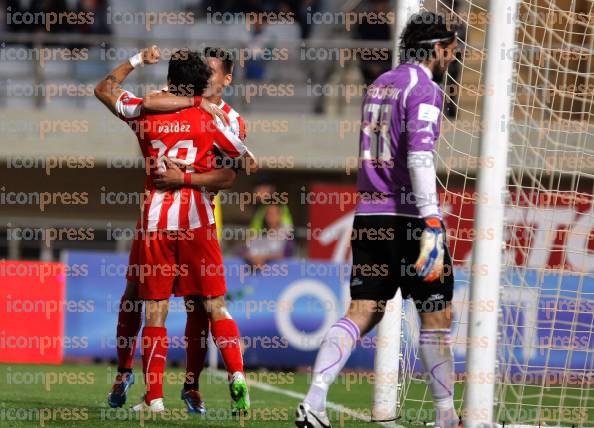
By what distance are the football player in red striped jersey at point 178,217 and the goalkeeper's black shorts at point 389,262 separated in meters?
1.31

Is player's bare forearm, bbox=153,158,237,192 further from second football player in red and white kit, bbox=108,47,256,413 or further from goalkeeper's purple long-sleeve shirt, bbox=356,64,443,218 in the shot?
goalkeeper's purple long-sleeve shirt, bbox=356,64,443,218

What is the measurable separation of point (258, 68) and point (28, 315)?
6.42m

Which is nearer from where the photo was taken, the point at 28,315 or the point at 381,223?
Answer: the point at 381,223

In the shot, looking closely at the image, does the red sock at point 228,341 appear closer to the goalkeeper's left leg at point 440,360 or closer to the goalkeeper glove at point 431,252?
the goalkeeper's left leg at point 440,360

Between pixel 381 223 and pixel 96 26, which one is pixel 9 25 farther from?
pixel 381 223

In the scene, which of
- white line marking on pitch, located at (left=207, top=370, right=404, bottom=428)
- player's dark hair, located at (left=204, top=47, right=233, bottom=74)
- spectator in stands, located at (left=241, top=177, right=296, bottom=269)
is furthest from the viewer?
spectator in stands, located at (left=241, top=177, right=296, bottom=269)

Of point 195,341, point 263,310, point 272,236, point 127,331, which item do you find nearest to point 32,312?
point 263,310

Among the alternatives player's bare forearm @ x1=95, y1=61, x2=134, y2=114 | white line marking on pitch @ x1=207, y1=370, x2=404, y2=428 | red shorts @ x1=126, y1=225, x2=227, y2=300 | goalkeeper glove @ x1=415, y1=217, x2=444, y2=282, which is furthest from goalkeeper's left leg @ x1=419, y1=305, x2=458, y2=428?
player's bare forearm @ x1=95, y1=61, x2=134, y2=114

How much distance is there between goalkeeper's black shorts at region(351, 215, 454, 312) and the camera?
611 centimetres

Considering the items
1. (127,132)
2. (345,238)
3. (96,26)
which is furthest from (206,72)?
(96,26)

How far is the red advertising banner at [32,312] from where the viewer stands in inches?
533

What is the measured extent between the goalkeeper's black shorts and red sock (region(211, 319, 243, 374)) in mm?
1244

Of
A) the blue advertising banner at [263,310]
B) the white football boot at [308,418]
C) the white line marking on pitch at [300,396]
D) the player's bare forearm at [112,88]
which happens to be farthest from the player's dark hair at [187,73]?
the blue advertising banner at [263,310]

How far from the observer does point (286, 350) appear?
547 inches
